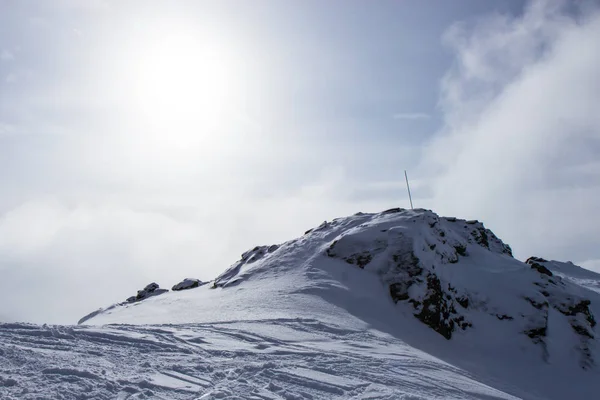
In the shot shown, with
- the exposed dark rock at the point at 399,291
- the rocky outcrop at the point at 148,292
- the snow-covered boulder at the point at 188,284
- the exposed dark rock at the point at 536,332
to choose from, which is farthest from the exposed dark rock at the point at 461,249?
the rocky outcrop at the point at 148,292

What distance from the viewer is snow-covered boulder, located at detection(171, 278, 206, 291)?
32797 mm

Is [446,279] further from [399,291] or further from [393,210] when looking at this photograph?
[393,210]

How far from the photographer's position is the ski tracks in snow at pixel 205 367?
782cm

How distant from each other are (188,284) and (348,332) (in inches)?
776

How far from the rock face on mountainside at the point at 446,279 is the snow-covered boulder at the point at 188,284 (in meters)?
3.90

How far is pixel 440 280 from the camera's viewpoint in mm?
24688

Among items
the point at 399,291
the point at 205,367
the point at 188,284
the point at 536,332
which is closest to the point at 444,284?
the point at 399,291

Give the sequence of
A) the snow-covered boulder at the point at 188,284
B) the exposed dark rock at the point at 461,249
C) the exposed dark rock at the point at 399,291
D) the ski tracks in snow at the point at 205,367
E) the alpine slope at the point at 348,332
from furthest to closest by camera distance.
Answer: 1. the snow-covered boulder at the point at 188,284
2. the exposed dark rock at the point at 461,249
3. the exposed dark rock at the point at 399,291
4. the alpine slope at the point at 348,332
5. the ski tracks in snow at the point at 205,367

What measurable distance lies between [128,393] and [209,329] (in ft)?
22.7

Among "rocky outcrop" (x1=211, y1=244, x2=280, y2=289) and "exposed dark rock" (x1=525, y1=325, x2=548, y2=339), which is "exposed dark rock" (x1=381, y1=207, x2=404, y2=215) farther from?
"exposed dark rock" (x1=525, y1=325, x2=548, y2=339)

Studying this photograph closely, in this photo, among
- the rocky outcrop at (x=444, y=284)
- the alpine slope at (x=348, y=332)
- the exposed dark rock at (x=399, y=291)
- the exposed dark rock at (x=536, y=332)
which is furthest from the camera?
the exposed dark rock at (x=536, y=332)

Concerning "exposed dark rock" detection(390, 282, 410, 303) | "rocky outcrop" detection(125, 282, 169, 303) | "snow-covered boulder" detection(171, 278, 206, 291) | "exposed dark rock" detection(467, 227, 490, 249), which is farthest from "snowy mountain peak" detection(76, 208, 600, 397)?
"rocky outcrop" detection(125, 282, 169, 303)

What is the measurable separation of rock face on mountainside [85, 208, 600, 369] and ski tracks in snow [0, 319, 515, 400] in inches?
394

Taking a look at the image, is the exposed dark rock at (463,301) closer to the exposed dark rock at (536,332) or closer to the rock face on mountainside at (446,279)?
the rock face on mountainside at (446,279)
